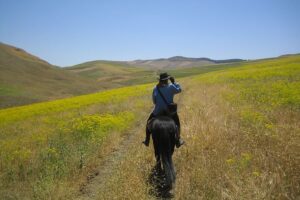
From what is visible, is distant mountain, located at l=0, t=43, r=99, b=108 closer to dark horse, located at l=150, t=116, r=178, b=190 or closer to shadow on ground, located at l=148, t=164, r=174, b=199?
→ shadow on ground, located at l=148, t=164, r=174, b=199

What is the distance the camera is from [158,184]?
7941mm

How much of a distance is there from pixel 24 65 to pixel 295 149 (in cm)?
9319

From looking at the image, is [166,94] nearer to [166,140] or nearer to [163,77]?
[163,77]

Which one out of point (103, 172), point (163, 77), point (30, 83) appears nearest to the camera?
point (163, 77)

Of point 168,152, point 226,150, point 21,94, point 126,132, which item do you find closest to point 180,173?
point 168,152

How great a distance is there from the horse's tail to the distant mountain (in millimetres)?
52985

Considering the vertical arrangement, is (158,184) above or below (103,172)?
above

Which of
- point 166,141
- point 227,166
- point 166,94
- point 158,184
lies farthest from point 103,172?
point 227,166

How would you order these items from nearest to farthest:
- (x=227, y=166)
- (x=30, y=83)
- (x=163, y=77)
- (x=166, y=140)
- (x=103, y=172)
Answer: (x=227, y=166), (x=166, y=140), (x=163, y=77), (x=103, y=172), (x=30, y=83)

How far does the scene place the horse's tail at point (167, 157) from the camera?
305 inches

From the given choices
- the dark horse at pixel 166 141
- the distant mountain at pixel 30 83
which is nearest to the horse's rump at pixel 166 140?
the dark horse at pixel 166 141

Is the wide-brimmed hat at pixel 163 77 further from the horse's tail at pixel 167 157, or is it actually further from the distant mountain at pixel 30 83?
the distant mountain at pixel 30 83

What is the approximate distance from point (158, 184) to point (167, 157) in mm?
655

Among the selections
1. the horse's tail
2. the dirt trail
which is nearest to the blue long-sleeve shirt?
the horse's tail
